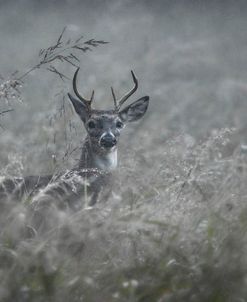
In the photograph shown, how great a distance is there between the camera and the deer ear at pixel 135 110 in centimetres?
1098

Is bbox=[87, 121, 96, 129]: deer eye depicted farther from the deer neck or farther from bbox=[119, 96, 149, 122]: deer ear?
bbox=[119, 96, 149, 122]: deer ear

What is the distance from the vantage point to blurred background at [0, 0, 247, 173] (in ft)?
43.8

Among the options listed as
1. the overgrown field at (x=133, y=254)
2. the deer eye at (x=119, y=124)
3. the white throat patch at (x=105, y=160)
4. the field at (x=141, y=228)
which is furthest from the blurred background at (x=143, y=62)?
the overgrown field at (x=133, y=254)

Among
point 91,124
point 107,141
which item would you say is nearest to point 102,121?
point 91,124

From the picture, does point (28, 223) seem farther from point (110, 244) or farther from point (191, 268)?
point (191, 268)

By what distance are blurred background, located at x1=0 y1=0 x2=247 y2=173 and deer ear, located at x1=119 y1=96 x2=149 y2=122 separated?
0.21 meters

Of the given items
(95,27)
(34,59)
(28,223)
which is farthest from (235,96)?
(28,223)

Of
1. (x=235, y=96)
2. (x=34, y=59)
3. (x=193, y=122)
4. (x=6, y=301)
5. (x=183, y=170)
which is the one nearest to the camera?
(x=6, y=301)

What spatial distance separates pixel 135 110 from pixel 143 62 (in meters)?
7.69

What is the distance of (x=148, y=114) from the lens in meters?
15.0

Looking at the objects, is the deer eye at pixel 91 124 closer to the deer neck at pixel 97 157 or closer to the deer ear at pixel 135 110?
the deer neck at pixel 97 157

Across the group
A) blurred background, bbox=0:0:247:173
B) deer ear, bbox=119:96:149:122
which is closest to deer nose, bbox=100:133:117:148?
blurred background, bbox=0:0:247:173

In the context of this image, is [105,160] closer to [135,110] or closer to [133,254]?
[135,110]

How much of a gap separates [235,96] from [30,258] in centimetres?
1048
